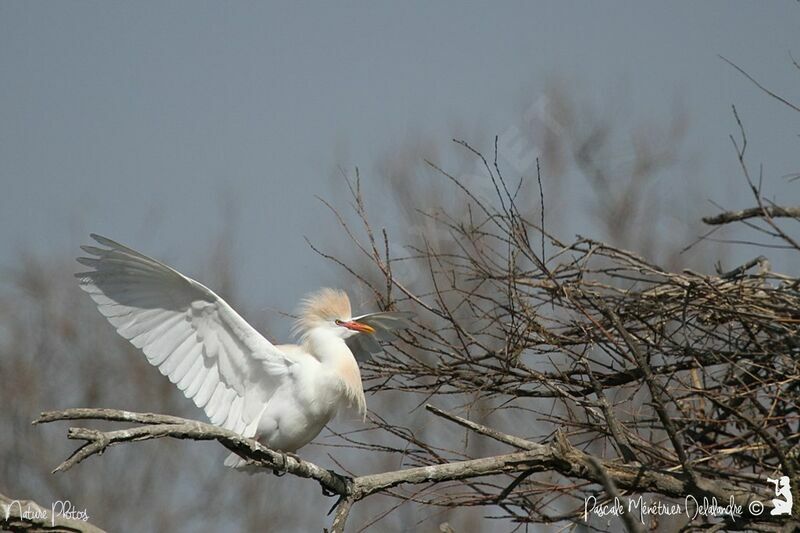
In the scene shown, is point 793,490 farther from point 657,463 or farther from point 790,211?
point 790,211

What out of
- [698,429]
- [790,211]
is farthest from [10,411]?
[790,211]

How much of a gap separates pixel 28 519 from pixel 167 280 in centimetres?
157

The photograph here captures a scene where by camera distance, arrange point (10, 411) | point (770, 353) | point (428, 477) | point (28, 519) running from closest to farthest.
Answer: point (28, 519)
point (428, 477)
point (770, 353)
point (10, 411)

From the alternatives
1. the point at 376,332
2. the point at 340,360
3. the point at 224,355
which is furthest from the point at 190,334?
the point at 376,332

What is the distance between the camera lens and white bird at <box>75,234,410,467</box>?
4.57m

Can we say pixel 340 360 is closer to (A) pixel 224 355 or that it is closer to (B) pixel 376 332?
(B) pixel 376 332

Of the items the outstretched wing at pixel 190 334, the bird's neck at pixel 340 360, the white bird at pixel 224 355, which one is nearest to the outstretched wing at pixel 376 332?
the white bird at pixel 224 355

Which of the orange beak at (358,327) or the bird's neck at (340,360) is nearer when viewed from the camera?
the bird's neck at (340,360)

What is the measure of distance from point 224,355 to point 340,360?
496 mm

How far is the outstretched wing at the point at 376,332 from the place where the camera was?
15.4ft

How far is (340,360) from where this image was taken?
4.73 metres

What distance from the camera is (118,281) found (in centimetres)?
458

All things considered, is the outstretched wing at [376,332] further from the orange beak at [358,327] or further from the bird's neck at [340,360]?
the bird's neck at [340,360]

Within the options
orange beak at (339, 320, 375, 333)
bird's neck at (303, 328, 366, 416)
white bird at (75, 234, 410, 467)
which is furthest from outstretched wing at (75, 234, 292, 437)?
orange beak at (339, 320, 375, 333)
